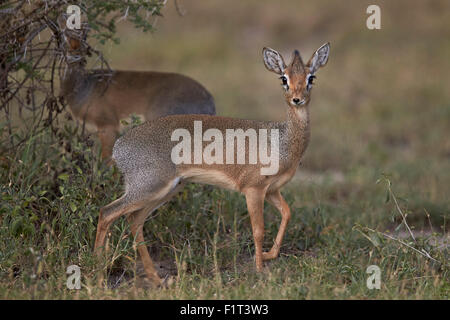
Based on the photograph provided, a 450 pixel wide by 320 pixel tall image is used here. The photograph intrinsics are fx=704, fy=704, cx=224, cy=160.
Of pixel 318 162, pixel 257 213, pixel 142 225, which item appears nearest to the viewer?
pixel 257 213

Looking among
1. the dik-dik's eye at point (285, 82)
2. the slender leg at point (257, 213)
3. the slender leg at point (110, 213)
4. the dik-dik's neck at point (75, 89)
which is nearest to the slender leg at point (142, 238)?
the slender leg at point (110, 213)

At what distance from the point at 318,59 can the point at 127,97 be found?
8.07 ft

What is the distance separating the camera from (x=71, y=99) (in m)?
7.20

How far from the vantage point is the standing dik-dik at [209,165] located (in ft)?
17.0

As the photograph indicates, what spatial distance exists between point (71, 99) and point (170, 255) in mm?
2256

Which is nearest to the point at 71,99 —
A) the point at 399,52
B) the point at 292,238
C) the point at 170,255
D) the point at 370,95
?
the point at 170,255

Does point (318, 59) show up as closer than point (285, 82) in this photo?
No

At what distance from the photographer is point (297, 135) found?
5.34 m

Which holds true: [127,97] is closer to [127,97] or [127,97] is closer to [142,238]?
[127,97]

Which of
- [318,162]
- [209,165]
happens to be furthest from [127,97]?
[318,162]

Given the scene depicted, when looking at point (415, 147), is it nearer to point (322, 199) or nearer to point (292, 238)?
point (322, 199)

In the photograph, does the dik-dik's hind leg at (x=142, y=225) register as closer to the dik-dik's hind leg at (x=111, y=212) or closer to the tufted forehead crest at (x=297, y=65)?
the dik-dik's hind leg at (x=111, y=212)

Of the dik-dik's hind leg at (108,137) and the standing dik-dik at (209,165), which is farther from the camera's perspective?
the dik-dik's hind leg at (108,137)

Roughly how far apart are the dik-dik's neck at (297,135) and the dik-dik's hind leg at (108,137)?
7.43 ft
